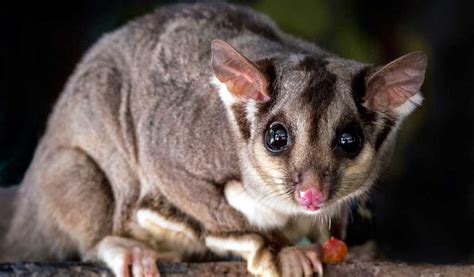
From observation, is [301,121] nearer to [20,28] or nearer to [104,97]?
[104,97]

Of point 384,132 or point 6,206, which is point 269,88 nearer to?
point 384,132

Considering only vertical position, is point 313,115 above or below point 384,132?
above

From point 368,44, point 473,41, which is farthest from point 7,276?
point 473,41

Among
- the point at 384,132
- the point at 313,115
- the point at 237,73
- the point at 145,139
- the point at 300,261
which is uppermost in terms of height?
the point at 237,73

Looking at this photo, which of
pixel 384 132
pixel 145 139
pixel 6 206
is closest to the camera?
pixel 384 132

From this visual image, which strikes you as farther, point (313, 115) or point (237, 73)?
point (237, 73)

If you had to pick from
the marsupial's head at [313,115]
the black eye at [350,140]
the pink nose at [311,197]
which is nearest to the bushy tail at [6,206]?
the marsupial's head at [313,115]

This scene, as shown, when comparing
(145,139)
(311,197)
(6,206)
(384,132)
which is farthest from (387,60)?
(6,206)
